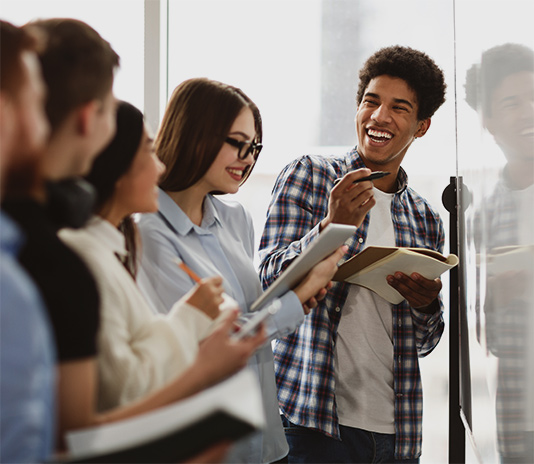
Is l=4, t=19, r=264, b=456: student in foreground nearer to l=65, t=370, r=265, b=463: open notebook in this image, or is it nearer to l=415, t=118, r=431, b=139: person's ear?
l=65, t=370, r=265, b=463: open notebook

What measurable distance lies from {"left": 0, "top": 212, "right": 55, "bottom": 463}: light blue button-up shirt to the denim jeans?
1.31m

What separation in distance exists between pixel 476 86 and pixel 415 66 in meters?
0.39

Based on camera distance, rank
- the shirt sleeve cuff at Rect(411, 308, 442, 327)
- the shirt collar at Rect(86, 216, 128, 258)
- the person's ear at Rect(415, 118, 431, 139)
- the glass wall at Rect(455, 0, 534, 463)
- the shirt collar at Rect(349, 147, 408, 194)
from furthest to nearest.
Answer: the person's ear at Rect(415, 118, 431, 139), the shirt collar at Rect(349, 147, 408, 194), the shirt sleeve cuff at Rect(411, 308, 442, 327), the glass wall at Rect(455, 0, 534, 463), the shirt collar at Rect(86, 216, 128, 258)

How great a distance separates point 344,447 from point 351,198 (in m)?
0.70

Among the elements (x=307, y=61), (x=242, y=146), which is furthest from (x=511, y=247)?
(x=307, y=61)

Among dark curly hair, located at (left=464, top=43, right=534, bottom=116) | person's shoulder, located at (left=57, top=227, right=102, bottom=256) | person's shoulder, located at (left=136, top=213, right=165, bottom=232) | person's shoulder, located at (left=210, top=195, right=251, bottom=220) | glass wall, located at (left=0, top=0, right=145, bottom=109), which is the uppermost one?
glass wall, located at (left=0, top=0, right=145, bottom=109)

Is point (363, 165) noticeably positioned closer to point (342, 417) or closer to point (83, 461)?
point (342, 417)

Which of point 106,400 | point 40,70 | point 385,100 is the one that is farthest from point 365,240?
point 40,70

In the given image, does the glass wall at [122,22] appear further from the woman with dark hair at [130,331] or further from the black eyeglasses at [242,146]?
the woman with dark hair at [130,331]

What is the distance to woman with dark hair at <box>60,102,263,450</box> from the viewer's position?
0.81 meters

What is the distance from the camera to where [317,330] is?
1.90 metres

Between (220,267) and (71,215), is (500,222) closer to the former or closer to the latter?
(220,267)

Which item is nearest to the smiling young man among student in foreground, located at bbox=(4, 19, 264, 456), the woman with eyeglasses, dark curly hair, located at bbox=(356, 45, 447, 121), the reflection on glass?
dark curly hair, located at bbox=(356, 45, 447, 121)

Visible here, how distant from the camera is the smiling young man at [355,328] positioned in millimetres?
1848
